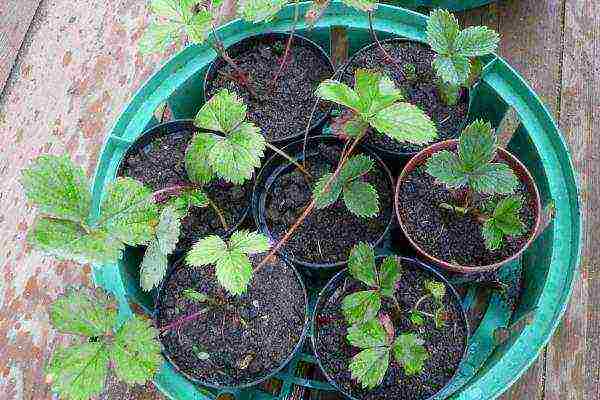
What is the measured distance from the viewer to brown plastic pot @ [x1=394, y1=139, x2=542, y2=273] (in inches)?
40.4

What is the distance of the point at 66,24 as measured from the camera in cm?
151

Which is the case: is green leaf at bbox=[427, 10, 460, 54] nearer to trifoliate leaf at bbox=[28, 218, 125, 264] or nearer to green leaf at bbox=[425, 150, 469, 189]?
green leaf at bbox=[425, 150, 469, 189]

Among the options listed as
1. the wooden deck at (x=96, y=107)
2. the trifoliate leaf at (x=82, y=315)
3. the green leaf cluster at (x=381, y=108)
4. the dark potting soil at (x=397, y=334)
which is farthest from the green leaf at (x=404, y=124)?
the wooden deck at (x=96, y=107)

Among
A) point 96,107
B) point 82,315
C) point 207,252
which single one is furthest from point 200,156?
point 96,107

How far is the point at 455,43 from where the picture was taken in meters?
1.02

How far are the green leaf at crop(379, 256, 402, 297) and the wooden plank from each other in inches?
41.7

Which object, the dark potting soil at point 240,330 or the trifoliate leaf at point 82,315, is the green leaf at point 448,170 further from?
the trifoliate leaf at point 82,315

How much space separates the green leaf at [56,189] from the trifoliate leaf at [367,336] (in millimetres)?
419

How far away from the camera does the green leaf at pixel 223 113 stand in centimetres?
92

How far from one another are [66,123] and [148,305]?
537 mm

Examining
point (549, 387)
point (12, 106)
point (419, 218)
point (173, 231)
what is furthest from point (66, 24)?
point (549, 387)

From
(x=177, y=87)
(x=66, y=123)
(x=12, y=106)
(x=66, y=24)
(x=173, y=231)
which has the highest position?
(x=66, y=24)

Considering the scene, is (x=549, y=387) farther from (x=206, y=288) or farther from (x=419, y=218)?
(x=206, y=288)

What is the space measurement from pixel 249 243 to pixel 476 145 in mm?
375
